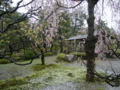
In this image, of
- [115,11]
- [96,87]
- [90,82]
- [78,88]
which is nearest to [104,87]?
[96,87]

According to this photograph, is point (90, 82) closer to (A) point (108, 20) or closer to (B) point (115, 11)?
(A) point (108, 20)

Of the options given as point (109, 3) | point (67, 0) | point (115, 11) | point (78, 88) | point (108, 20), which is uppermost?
point (67, 0)

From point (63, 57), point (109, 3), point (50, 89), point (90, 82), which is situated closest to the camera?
point (50, 89)

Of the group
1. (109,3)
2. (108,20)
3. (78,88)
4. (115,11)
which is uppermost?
(109,3)

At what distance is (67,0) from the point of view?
16.1 feet

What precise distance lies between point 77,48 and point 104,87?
10217 mm

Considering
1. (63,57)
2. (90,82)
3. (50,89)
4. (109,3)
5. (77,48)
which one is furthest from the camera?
(77,48)

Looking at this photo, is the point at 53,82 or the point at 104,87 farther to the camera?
the point at 53,82

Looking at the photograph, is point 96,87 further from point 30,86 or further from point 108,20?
point 108,20

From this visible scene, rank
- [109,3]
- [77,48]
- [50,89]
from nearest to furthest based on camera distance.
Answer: [50,89]
[109,3]
[77,48]

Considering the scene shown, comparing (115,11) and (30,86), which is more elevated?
(115,11)

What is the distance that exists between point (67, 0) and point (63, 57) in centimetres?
457

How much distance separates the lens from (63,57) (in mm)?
8070

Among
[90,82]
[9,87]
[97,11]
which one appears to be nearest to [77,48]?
[97,11]
